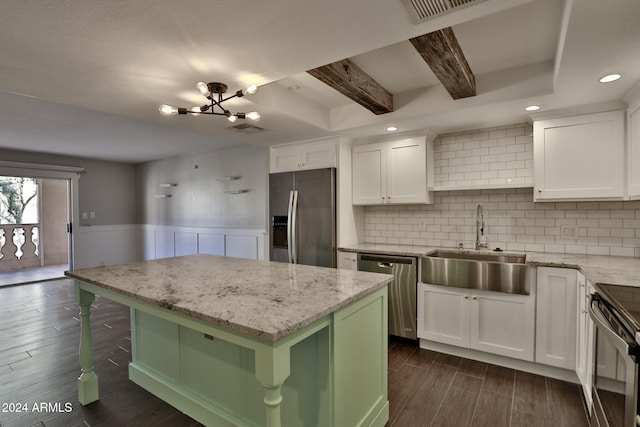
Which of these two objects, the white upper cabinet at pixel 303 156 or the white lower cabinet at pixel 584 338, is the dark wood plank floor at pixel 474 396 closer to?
Result: the white lower cabinet at pixel 584 338

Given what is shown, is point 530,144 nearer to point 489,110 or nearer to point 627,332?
point 489,110

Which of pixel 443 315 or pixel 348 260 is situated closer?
pixel 443 315

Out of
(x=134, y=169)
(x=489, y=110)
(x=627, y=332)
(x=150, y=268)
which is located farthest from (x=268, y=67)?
(x=134, y=169)

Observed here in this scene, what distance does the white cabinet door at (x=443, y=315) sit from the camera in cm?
282

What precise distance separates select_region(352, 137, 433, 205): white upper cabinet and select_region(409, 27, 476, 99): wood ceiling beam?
2.98ft

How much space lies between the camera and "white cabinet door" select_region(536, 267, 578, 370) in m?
2.38

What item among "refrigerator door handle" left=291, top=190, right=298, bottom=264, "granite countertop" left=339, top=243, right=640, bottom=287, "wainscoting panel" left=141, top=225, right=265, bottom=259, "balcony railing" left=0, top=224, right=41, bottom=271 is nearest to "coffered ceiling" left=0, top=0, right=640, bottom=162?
"refrigerator door handle" left=291, top=190, right=298, bottom=264

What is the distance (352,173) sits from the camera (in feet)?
12.2

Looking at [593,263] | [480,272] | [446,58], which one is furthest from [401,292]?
[446,58]

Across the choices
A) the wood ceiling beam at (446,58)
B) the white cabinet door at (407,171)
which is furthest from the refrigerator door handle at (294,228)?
the wood ceiling beam at (446,58)

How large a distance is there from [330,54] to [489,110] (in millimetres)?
1633

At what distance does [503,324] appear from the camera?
2.65 metres

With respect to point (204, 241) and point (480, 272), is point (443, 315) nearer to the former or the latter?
point (480, 272)

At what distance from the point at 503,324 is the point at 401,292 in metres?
0.87
